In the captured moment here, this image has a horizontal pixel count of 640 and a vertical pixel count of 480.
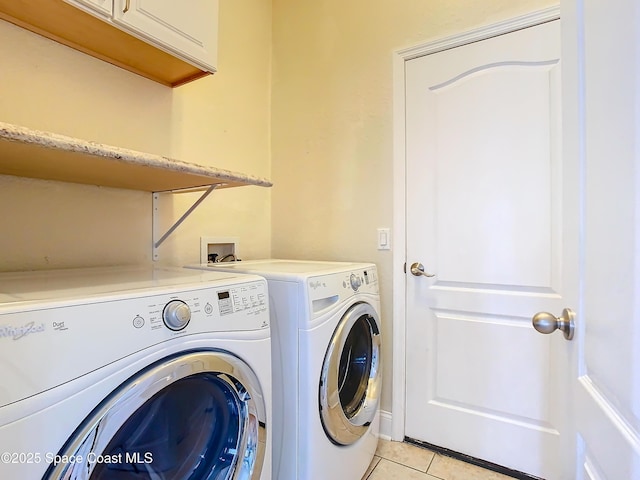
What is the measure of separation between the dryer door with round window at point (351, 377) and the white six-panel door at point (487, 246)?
319mm

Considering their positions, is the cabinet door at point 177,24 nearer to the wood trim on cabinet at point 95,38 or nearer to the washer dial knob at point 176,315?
the wood trim on cabinet at point 95,38

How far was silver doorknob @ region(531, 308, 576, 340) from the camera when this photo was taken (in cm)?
70

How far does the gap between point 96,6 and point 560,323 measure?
1.53 m

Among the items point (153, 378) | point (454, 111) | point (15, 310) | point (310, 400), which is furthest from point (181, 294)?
point (454, 111)

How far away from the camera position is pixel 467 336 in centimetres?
166

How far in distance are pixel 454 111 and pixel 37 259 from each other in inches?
72.9

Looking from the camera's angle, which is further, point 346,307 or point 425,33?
point 425,33

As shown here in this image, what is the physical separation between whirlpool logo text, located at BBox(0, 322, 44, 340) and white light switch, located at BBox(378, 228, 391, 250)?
152 cm

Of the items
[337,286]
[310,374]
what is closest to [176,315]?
[310,374]

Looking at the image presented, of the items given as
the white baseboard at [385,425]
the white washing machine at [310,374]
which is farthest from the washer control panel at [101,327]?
the white baseboard at [385,425]

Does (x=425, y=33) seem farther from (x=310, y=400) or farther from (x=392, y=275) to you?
(x=310, y=400)

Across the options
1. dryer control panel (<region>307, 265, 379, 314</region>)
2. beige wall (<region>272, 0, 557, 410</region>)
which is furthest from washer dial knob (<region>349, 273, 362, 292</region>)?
beige wall (<region>272, 0, 557, 410</region>)

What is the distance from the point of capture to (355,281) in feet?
4.73

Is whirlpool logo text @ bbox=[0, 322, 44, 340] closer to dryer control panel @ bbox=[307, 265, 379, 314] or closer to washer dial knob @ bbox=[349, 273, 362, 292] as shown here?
dryer control panel @ bbox=[307, 265, 379, 314]
